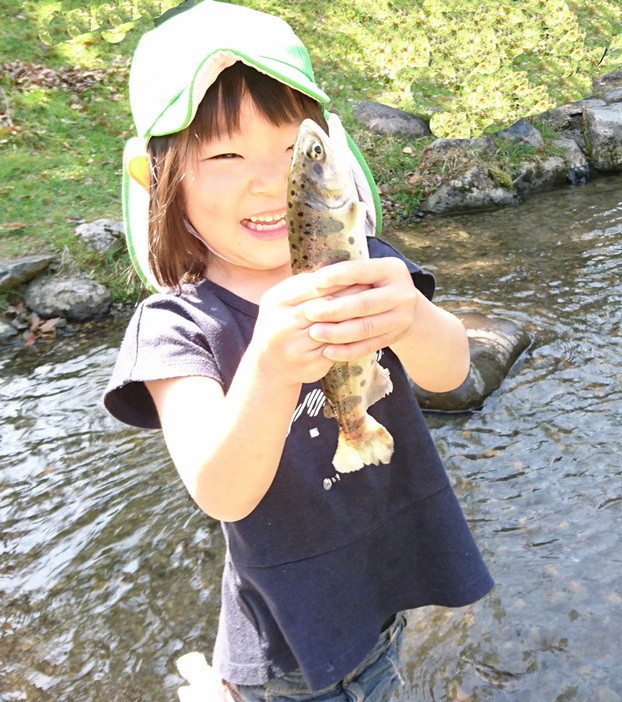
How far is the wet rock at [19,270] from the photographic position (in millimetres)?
7262

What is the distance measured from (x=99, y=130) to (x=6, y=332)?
→ 5.05 m

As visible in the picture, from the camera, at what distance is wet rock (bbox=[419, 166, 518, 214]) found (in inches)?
397

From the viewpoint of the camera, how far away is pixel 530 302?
22.2ft

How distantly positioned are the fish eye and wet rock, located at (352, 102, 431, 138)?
34.2 ft

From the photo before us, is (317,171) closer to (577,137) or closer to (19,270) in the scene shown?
(19,270)

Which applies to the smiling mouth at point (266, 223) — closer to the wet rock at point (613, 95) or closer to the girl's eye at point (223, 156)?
the girl's eye at point (223, 156)

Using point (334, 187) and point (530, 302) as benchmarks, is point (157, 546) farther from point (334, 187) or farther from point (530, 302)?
point (530, 302)

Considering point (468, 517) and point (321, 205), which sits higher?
point (321, 205)

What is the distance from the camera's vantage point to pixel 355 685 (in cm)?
198

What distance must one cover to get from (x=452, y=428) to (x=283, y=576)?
350 centimetres

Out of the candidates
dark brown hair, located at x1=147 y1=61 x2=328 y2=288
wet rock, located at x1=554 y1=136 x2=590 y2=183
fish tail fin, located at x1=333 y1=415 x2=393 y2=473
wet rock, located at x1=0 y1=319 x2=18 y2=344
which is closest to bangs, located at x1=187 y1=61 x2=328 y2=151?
dark brown hair, located at x1=147 y1=61 x2=328 y2=288

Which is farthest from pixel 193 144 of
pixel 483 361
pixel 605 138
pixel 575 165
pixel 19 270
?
pixel 605 138

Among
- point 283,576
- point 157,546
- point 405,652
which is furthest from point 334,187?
point 157,546

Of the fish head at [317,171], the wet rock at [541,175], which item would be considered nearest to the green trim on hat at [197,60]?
the fish head at [317,171]
